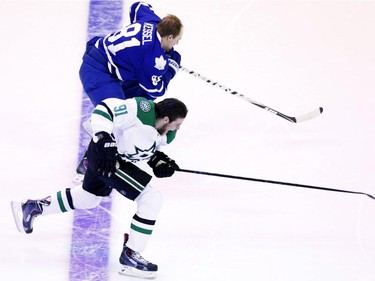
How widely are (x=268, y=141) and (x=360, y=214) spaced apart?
761 millimetres

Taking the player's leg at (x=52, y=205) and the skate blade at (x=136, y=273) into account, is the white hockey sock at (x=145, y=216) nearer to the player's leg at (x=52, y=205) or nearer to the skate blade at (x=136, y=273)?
the skate blade at (x=136, y=273)

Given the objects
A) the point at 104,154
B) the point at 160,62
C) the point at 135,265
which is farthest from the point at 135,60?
the point at 135,265

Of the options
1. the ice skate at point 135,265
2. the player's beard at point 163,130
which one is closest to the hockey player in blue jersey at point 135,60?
the player's beard at point 163,130

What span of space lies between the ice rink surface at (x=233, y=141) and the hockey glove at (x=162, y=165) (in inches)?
15.7

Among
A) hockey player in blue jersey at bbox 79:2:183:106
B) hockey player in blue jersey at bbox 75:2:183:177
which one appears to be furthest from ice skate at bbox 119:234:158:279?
hockey player in blue jersey at bbox 79:2:183:106

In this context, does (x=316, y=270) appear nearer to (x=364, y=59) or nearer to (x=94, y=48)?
(x=94, y=48)

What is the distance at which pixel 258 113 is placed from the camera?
219 inches

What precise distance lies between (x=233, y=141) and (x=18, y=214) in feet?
4.65

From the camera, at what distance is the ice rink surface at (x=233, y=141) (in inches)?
173

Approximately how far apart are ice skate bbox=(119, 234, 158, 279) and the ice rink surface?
4 cm

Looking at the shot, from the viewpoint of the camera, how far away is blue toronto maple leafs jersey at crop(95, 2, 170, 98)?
15.1 feet

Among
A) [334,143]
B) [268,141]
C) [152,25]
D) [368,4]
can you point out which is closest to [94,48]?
[152,25]

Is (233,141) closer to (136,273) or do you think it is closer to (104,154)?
(136,273)

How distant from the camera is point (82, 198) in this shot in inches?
168
